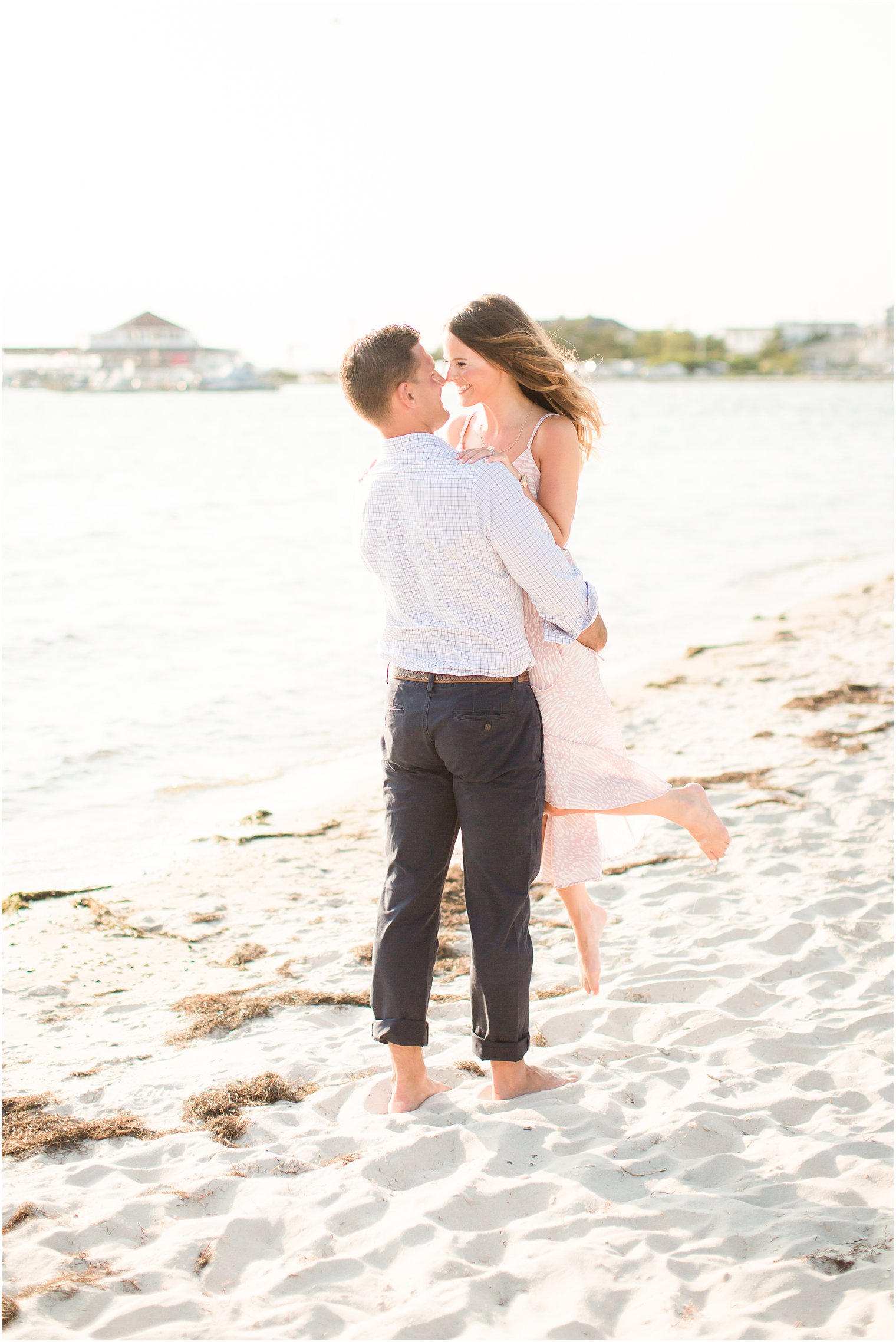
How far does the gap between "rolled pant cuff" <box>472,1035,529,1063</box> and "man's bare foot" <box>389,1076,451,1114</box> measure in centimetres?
20

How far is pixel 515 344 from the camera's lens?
2.87 meters

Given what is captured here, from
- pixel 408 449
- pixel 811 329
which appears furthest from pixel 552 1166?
pixel 811 329

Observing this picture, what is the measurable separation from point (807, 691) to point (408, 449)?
570 cm

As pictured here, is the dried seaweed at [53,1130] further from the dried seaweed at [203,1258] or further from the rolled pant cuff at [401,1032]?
the rolled pant cuff at [401,1032]

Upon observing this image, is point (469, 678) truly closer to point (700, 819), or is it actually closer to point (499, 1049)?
point (700, 819)

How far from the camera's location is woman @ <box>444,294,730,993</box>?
9.47 feet

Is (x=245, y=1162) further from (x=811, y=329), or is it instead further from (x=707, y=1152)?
(x=811, y=329)

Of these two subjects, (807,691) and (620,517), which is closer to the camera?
(807,691)

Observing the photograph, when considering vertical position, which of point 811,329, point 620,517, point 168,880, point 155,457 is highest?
point 811,329

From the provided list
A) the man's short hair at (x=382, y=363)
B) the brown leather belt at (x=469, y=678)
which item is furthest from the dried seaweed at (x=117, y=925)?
the man's short hair at (x=382, y=363)

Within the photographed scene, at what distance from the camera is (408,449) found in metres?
2.72

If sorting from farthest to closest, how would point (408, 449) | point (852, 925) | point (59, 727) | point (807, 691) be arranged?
1. point (59, 727)
2. point (807, 691)
3. point (852, 925)
4. point (408, 449)

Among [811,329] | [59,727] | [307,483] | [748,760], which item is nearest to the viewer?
[748,760]

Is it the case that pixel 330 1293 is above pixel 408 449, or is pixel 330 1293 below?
below
